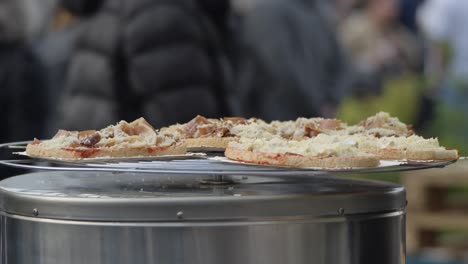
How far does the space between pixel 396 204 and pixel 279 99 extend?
4.14 m

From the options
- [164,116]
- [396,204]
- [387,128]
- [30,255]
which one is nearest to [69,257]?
[30,255]

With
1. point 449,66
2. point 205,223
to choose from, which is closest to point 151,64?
point 449,66

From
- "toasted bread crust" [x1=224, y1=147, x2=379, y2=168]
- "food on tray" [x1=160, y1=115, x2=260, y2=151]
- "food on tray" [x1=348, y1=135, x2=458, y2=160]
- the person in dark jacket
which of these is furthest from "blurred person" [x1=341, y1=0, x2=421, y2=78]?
"toasted bread crust" [x1=224, y1=147, x2=379, y2=168]

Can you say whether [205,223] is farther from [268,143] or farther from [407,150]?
[407,150]

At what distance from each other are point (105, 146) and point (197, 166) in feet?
1.29

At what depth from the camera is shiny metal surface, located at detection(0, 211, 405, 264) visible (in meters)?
2.57

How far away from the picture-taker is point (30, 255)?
9.08 ft

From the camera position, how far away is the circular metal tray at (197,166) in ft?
8.13

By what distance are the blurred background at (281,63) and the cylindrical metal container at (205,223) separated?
405 cm

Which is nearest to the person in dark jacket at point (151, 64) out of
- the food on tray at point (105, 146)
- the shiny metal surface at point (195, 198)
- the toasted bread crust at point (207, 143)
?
the toasted bread crust at point (207, 143)

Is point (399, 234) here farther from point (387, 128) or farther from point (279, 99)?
point (279, 99)

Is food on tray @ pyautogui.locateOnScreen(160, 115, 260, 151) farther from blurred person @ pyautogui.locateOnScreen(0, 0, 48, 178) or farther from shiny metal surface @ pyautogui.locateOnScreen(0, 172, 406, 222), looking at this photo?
blurred person @ pyautogui.locateOnScreen(0, 0, 48, 178)

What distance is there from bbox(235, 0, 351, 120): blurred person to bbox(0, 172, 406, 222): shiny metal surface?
3994 mm

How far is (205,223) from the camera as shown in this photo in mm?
2578
